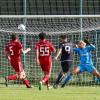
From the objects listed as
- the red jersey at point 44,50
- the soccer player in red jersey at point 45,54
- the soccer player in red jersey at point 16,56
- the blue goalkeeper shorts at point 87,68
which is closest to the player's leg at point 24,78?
the soccer player in red jersey at point 16,56

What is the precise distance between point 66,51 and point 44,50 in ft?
3.90

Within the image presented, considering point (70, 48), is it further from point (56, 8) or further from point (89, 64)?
point (56, 8)

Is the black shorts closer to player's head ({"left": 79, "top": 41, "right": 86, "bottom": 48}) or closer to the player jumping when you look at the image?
the player jumping

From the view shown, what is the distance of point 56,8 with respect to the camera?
24.7 m

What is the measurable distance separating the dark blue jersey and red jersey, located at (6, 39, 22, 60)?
1257 millimetres

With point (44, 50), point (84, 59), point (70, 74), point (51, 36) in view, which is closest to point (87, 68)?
point (84, 59)

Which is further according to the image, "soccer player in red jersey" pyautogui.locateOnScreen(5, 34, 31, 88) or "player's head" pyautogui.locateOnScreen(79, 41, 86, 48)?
"player's head" pyautogui.locateOnScreen(79, 41, 86, 48)

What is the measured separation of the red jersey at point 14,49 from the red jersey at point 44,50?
2.56 ft

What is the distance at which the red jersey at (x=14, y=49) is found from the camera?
1629 centimetres

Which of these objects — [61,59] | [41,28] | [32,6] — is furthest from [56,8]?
[61,59]

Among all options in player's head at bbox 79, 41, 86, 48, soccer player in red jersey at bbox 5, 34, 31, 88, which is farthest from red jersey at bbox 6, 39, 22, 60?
player's head at bbox 79, 41, 86, 48

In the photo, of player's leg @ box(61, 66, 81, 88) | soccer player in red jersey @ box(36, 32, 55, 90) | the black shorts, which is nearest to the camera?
soccer player in red jersey @ box(36, 32, 55, 90)

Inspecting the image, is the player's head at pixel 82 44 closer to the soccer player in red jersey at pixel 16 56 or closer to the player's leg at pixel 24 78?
the soccer player in red jersey at pixel 16 56

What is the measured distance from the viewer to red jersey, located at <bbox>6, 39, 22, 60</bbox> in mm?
16288
